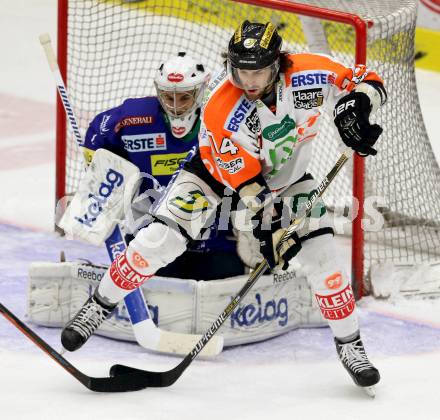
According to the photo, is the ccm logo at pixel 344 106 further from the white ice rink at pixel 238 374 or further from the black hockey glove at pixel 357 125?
the white ice rink at pixel 238 374

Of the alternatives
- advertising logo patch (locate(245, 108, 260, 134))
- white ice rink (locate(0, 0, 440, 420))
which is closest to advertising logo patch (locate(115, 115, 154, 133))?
white ice rink (locate(0, 0, 440, 420))

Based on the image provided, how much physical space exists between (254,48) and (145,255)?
74 centimetres

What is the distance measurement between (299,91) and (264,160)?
24 cm

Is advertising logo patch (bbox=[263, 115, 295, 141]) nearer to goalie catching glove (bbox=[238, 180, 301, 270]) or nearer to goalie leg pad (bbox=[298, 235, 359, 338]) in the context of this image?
goalie catching glove (bbox=[238, 180, 301, 270])

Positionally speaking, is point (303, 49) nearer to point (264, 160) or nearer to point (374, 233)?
point (374, 233)

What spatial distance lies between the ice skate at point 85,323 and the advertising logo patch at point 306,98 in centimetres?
90

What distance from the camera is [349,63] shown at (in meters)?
5.52

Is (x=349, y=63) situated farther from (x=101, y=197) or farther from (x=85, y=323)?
(x=85, y=323)

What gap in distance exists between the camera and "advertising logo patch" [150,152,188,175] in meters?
4.61

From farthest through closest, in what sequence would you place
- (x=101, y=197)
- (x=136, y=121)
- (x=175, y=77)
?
(x=101, y=197)
(x=136, y=121)
(x=175, y=77)

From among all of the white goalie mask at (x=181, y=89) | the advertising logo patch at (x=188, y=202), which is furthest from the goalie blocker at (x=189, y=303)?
the white goalie mask at (x=181, y=89)

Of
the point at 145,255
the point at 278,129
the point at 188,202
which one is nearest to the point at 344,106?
the point at 278,129

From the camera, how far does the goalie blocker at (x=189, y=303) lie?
14.1 ft

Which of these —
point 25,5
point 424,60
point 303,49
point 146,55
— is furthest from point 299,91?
point 25,5
